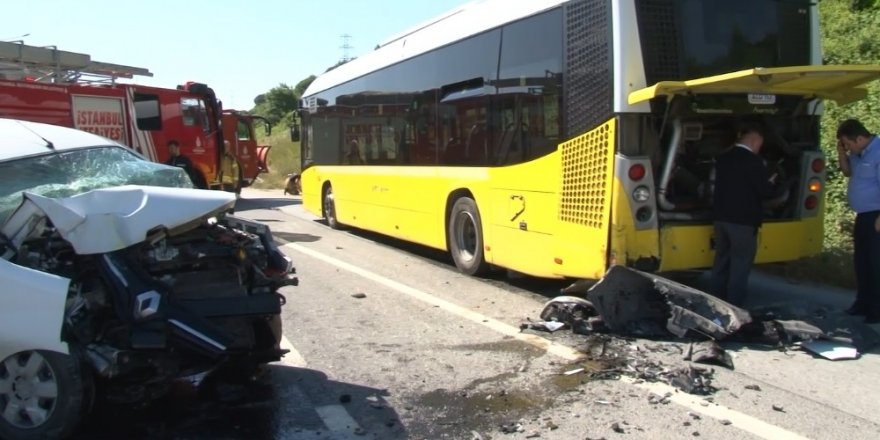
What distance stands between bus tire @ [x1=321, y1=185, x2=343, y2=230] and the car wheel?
1021cm

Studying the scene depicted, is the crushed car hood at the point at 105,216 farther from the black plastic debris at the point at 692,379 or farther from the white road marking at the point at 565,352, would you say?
the black plastic debris at the point at 692,379

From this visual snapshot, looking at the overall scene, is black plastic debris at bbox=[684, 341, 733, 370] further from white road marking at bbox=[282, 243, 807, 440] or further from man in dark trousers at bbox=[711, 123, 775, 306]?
man in dark trousers at bbox=[711, 123, 775, 306]

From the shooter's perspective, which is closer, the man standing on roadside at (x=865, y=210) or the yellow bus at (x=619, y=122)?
the yellow bus at (x=619, y=122)

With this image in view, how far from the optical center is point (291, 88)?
69438mm

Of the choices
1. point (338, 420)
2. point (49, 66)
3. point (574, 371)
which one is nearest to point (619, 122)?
point (574, 371)

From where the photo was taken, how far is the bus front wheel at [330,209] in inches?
569

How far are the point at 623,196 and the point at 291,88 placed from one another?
6614cm

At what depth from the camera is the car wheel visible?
13.5 ft

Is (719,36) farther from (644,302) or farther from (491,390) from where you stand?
(491,390)

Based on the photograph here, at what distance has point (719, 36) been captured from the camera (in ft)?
22.1

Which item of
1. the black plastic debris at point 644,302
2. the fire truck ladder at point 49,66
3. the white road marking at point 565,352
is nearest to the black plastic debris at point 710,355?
the black plastic debris at point 644,302

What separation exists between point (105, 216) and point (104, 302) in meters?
0.49

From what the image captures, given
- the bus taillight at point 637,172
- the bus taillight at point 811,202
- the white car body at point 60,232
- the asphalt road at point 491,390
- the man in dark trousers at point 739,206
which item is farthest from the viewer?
the bus taillight at point 811,202

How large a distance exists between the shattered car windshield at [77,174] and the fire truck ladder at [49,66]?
445 inches
